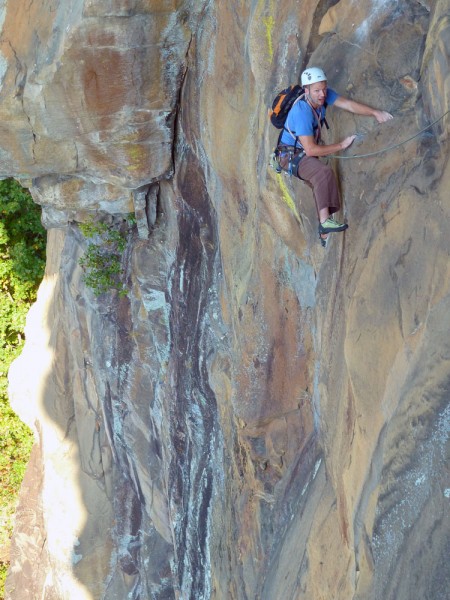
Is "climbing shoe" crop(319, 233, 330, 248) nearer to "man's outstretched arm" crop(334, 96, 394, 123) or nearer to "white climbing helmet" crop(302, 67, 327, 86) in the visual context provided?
"man's outstretched arm" crop(334, 96, 394, 123)

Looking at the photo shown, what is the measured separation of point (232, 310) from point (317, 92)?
3.49m

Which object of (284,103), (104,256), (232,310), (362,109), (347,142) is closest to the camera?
(362,109)

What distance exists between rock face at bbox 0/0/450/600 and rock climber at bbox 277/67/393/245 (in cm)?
13

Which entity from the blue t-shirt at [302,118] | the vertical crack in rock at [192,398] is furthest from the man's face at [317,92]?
the vertical crack in rock at [192,398]

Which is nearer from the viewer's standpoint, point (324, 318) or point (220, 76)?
point (324, 318)

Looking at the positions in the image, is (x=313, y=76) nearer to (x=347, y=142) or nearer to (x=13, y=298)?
(x=347, y=142)

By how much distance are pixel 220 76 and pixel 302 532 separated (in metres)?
4.76

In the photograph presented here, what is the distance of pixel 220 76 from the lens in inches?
317

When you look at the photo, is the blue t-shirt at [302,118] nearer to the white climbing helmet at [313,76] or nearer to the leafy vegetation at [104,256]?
the white climbing helmet at [313,76]

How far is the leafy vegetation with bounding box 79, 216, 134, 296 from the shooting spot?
36.3 ft

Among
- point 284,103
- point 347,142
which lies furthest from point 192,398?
point 347,142

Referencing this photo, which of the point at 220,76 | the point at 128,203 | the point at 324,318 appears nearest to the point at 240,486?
the point at 324,318

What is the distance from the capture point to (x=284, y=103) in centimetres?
618

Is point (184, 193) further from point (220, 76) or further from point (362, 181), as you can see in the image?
point (362, 181)
